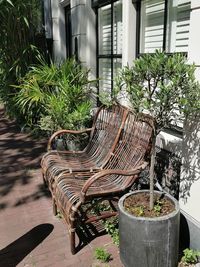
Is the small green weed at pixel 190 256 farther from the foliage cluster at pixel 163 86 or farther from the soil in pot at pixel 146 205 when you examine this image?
the foliage cluster at pixel 163 86

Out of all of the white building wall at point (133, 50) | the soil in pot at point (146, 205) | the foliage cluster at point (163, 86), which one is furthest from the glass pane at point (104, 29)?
the soil in pot at point (146, 205)

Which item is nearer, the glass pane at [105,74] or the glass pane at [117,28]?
the glass pane at [117,28]

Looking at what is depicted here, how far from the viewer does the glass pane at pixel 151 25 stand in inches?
124

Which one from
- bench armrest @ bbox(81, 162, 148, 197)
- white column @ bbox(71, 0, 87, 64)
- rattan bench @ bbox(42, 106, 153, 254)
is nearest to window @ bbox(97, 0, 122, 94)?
white column @ bbox(71, 0, 87, 64)

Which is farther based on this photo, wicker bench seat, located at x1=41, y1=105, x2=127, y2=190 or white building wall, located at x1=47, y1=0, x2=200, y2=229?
wicker bench seat, located at x1=41, y1=105, x2=127, y2=190

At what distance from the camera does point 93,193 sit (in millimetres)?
2453

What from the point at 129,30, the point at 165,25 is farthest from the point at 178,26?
the point at 129,30

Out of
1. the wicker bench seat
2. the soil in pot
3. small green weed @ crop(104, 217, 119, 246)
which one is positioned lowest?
small green weed @ crop(104, 217, 119, 246)

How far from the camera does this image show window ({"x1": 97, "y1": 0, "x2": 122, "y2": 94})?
4.09m

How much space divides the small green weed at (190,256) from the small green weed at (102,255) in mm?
606

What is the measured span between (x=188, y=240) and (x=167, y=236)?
49cm

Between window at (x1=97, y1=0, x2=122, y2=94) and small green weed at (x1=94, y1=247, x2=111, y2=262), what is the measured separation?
217cm

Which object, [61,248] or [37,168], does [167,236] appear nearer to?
[61,248]

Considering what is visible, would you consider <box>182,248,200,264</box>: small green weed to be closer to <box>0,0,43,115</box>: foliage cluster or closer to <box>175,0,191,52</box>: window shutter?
<box>175,0,191,52</box>: window shutter
